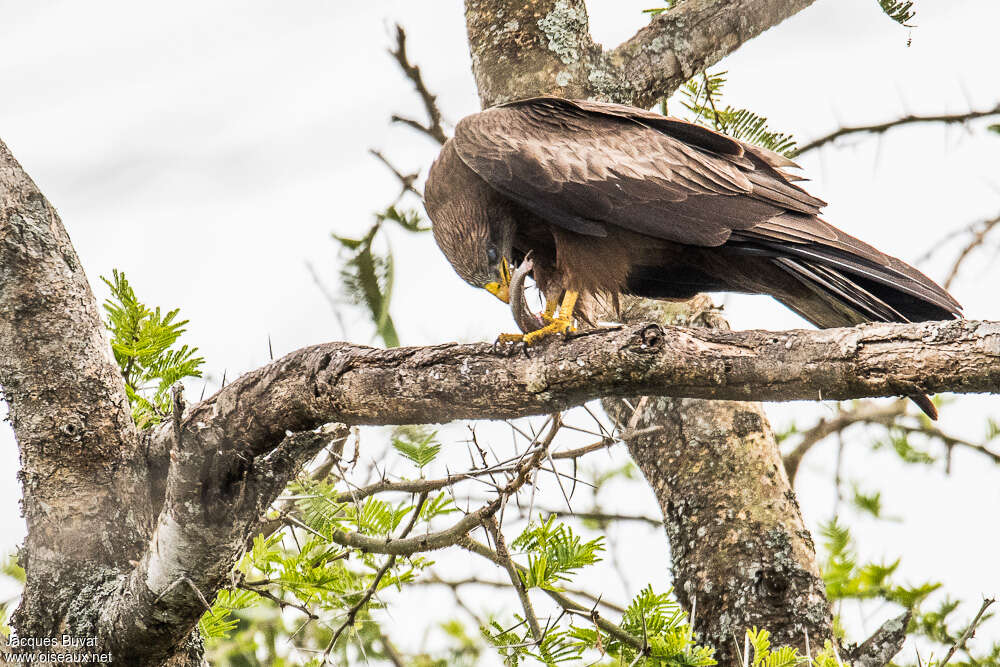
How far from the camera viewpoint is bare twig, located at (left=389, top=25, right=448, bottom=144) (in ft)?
12.0

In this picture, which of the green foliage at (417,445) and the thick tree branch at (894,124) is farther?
the thick tree branch at (894,124)

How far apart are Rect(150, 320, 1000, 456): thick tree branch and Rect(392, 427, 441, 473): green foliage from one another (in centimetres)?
15

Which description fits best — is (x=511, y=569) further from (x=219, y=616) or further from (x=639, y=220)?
(x=639, y=220)

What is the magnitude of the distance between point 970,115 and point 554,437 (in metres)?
2.96

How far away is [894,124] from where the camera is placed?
4.14 m

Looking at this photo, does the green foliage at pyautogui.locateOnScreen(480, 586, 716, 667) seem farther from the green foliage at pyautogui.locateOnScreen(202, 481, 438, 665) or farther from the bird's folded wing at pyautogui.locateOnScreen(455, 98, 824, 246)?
the bird's folded wing at pyautogui.locateOnScreen(455, 98, 824, 246)

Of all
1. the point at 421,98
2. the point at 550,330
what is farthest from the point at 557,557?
the point at 421,98

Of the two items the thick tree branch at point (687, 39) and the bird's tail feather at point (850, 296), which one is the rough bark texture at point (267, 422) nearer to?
the bird's tail feather at point (850, 296)

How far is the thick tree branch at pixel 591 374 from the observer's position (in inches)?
75.2

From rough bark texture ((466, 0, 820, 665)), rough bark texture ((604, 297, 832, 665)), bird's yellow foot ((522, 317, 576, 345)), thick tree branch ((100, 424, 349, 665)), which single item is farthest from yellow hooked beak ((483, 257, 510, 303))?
thick tree branch ((100, 424, 349, 665))

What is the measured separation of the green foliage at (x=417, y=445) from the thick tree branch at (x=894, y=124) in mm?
2584

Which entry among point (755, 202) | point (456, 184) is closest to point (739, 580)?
point (755, 202)

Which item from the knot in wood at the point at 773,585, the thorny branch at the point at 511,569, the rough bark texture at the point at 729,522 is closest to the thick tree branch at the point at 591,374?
the thorny branch at the point at 511,569

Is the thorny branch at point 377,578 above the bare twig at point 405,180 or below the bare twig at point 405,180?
below
